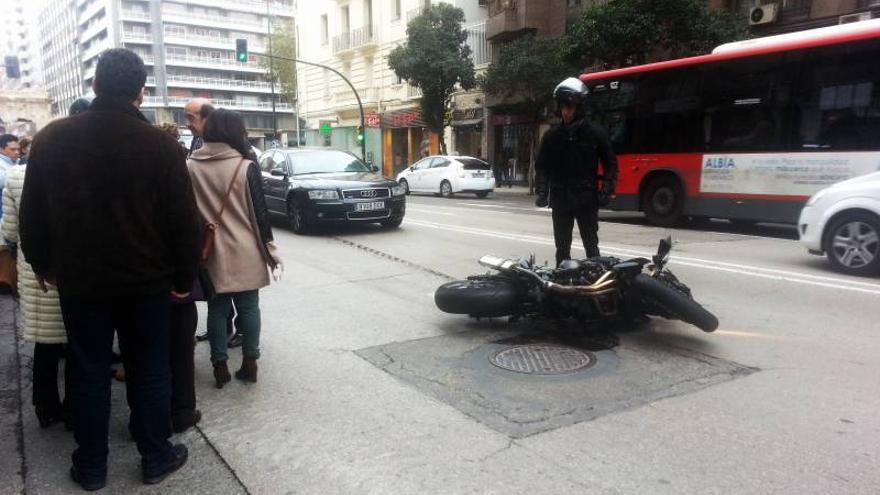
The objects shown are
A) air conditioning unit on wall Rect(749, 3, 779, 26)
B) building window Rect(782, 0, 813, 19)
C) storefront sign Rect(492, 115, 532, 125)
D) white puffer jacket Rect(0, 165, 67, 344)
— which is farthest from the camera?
storefront sign Rect(492, 115, 532, 125)

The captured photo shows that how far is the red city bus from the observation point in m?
9.96

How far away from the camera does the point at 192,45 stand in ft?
266

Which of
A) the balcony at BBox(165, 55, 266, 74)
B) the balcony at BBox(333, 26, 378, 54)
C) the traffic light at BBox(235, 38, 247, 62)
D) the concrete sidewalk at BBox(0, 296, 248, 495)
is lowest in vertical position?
the concrete sidewalk at BBox(0, 296, 248, 495)

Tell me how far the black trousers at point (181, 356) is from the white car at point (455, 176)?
61.7 ft

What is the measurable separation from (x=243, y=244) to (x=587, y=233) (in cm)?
334

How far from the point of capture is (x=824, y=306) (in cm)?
586

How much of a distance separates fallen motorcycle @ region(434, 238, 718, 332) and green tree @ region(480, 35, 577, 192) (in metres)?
17.0

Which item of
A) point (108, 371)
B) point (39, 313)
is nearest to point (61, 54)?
point (39, 313)

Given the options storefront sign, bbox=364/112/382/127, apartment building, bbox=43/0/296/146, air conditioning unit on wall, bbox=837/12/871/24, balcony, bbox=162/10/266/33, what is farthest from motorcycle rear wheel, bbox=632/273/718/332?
balcony, bbox=162/10/266/33

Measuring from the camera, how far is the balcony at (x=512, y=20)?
2577cm

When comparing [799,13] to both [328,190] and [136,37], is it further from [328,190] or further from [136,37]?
[136,37]

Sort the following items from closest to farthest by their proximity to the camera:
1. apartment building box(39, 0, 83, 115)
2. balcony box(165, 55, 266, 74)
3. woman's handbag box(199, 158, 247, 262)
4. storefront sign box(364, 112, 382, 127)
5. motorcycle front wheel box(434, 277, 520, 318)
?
woman's handbag box(199, 158, 247, 262) < motorcycle front wheel box(434, 277, 520, 318) < storefront sign box(364, 112, 382, 127) < balcony box(165, 55, 266, 74) < apartment building box(39, 0, 83, 115)

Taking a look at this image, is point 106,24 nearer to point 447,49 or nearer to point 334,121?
point 334,121

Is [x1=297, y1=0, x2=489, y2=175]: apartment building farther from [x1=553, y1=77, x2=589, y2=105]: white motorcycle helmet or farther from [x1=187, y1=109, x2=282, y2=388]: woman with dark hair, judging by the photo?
[x1=187, y1=109, x2=282, y2=388]: woman with dark hair
